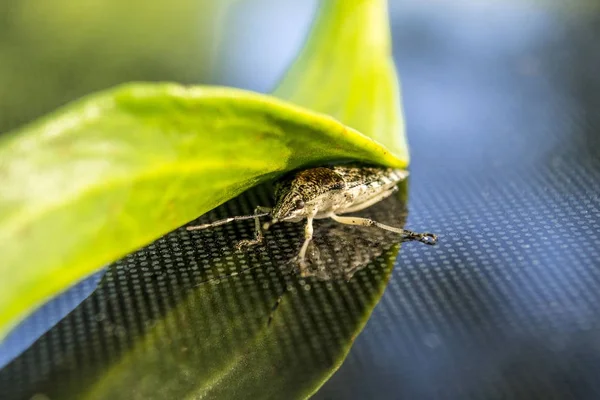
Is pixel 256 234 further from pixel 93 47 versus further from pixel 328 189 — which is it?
pixel 93 47

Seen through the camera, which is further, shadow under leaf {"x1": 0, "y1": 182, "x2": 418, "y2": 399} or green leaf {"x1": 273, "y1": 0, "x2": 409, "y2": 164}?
green leaf {"x1": 273, "y1": 0, "x2": 409, "y2": 164}

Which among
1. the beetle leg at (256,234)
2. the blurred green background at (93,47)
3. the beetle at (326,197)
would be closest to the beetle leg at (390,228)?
the beetle at (326,197)

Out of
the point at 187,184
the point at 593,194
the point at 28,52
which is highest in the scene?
the point at 28,52

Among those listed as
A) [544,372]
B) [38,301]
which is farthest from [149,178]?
[544,372]

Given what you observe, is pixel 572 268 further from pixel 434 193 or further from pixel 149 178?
pixel 149 178

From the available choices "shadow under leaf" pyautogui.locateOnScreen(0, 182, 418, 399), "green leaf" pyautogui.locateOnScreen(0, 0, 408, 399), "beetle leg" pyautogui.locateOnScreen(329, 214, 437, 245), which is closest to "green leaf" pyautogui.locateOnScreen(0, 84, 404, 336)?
"green leaf" pyautogui.locateOnScreen(0, 0, 408, 399)

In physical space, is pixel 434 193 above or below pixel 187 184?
below

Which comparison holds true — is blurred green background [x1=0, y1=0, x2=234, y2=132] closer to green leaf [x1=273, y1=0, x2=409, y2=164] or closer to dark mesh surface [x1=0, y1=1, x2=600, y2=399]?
green leaf [x1=273, y1=0, x2=409, y2=164]
